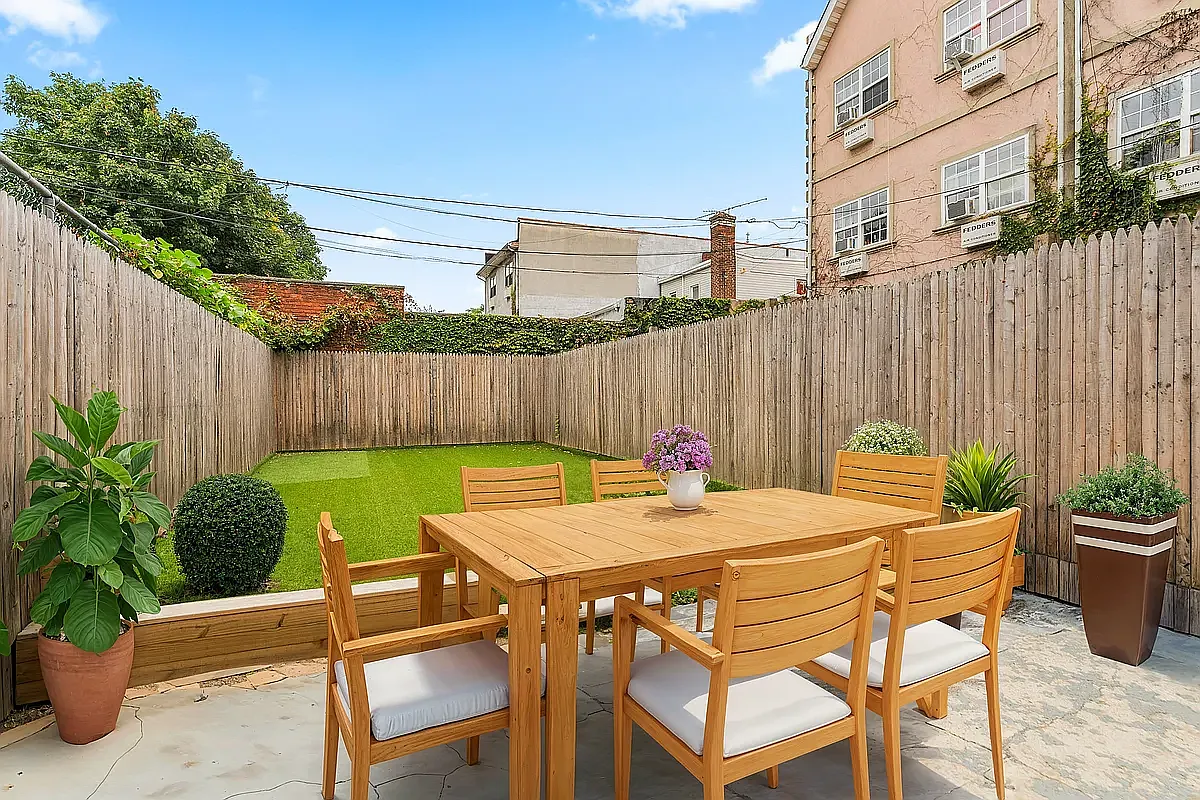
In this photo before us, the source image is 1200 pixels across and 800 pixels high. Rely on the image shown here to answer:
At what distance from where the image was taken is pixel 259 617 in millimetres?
2783

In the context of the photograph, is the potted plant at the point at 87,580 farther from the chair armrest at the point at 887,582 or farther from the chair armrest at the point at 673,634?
the chair armrest at the point at 887,582

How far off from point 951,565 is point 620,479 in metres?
1.75

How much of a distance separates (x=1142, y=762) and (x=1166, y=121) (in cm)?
777

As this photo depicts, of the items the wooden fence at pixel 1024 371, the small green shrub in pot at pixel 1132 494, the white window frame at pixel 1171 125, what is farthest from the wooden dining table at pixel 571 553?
the white window frame at pixel 1171 125

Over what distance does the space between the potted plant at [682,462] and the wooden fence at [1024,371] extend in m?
2.45

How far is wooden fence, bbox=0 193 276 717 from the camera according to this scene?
2.38 meters

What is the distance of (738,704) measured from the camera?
1.63m

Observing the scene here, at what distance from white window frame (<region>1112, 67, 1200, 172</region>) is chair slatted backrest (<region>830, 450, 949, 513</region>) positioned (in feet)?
21.4

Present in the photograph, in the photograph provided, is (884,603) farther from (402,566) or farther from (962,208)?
(962,208)

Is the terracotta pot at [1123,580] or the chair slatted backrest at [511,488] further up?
the chair slatted backrest at [511,488]

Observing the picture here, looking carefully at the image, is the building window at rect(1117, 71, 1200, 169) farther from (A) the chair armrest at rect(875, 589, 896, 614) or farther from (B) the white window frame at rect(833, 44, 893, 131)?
(A) the chair armrest at rect(875, 589, 896, 614)

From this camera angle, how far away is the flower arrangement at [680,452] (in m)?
2.53

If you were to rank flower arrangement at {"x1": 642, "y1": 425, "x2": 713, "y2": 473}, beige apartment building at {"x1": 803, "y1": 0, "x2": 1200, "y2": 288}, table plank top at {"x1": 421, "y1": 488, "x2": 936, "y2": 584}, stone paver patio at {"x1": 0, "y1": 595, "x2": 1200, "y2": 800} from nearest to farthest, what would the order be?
table plank top at {"x1": 421, "y1": 488, "x2": 936, "y2": 584}, stone paver patio at {"x1": 0, "y1": 595, "x2": 1200, "y2": 800}, flower arrangement at {"x1": 642, "y1": 425, "x2": 713, "y2": 473}, beige apartment building at {"x1": 803, "y1": 0, "x2": 1200, "y2": 288}

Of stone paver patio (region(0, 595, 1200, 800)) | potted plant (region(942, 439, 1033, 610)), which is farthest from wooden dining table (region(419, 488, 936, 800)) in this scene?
potted plant (region(942, 439, 1033, 610))
